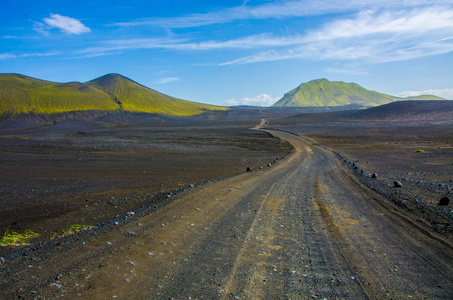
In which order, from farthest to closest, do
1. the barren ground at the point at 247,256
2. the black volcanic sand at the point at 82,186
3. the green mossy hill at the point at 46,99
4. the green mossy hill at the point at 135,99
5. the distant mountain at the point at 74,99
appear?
the green mossy hill at the point at 135,99 → the distant mountain at the point at 74,99 → the green mossy hill at the point at 46,99 → the black volcanic sand at the point at 82,186 → the barren ground at the point at 247,256

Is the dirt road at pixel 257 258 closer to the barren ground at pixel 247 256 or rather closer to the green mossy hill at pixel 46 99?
the barren ground at pixel 247 256

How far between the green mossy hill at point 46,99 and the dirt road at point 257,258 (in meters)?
93.4

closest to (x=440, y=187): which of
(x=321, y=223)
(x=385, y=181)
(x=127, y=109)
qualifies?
(x=385, y=181)

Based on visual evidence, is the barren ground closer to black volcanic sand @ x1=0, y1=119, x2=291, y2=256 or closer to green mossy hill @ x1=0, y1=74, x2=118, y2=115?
black volcanic sand @ x1=0, y1=119, x2=291, y2=256

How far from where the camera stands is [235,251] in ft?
17.8

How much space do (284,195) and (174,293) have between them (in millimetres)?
6779

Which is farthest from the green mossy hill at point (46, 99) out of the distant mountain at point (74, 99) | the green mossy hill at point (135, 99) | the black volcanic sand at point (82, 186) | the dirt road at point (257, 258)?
the dirt road at point (257, 258)

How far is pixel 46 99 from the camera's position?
9969 cm

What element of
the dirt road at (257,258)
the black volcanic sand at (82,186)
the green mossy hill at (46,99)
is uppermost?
the green mossy hill at (46,99)

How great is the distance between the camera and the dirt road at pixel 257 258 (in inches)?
161

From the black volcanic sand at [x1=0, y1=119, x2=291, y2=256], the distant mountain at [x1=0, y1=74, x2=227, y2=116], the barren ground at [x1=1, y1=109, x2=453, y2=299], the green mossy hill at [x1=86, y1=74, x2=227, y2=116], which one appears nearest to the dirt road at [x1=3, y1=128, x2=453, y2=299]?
the barren ground at [x1=1, y1=109, x2=453, y2=299]

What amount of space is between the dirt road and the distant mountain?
9318 cm

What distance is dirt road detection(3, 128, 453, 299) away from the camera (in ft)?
13.4

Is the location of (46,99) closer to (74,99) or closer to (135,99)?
(74,99)
